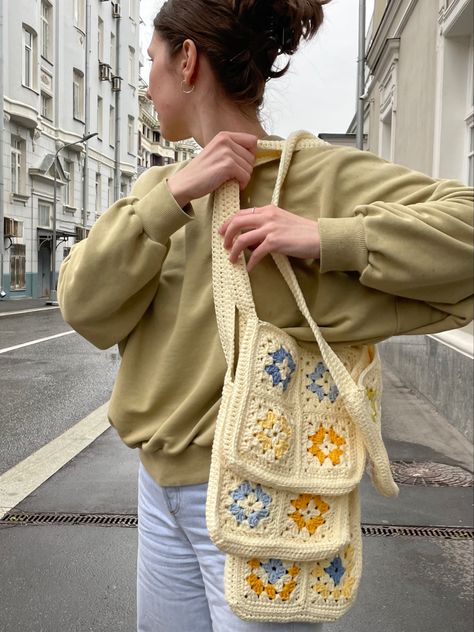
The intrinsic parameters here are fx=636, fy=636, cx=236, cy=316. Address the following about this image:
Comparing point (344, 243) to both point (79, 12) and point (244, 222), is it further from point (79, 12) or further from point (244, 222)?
point (79, 12)

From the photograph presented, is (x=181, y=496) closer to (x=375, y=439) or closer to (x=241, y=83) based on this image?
(x=375, y=439)

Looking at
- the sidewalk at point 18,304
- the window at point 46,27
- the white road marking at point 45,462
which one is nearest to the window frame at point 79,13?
the window at point 46,27

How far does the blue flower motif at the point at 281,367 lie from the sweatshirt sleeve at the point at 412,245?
6.2 inches

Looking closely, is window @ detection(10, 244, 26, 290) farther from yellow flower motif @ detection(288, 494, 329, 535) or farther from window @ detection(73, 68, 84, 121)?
yellow flower motif @ detection(288, 494, 329, 535)

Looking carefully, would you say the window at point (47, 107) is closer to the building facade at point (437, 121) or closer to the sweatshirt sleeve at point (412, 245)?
the building facade at point (437, 121)

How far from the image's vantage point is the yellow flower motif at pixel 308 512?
1035mm

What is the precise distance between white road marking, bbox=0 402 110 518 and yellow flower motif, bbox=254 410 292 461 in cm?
287

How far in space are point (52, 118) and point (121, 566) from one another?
26881 millimetres

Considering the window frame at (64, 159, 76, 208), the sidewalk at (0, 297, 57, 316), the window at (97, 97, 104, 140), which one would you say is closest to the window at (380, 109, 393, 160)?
the sidewalk at (0, 297, 57, 316)

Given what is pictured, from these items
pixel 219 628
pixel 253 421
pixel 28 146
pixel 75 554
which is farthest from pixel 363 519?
pixel 28 146

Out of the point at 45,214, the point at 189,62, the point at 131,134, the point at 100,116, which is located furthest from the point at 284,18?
the point at 131,134

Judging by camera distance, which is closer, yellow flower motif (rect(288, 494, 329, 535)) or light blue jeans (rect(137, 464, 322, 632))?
yellow flower motif (rect(288, 494, 329, 535))

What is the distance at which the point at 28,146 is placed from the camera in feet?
79.2

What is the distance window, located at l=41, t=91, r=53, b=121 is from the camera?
86.7ft
